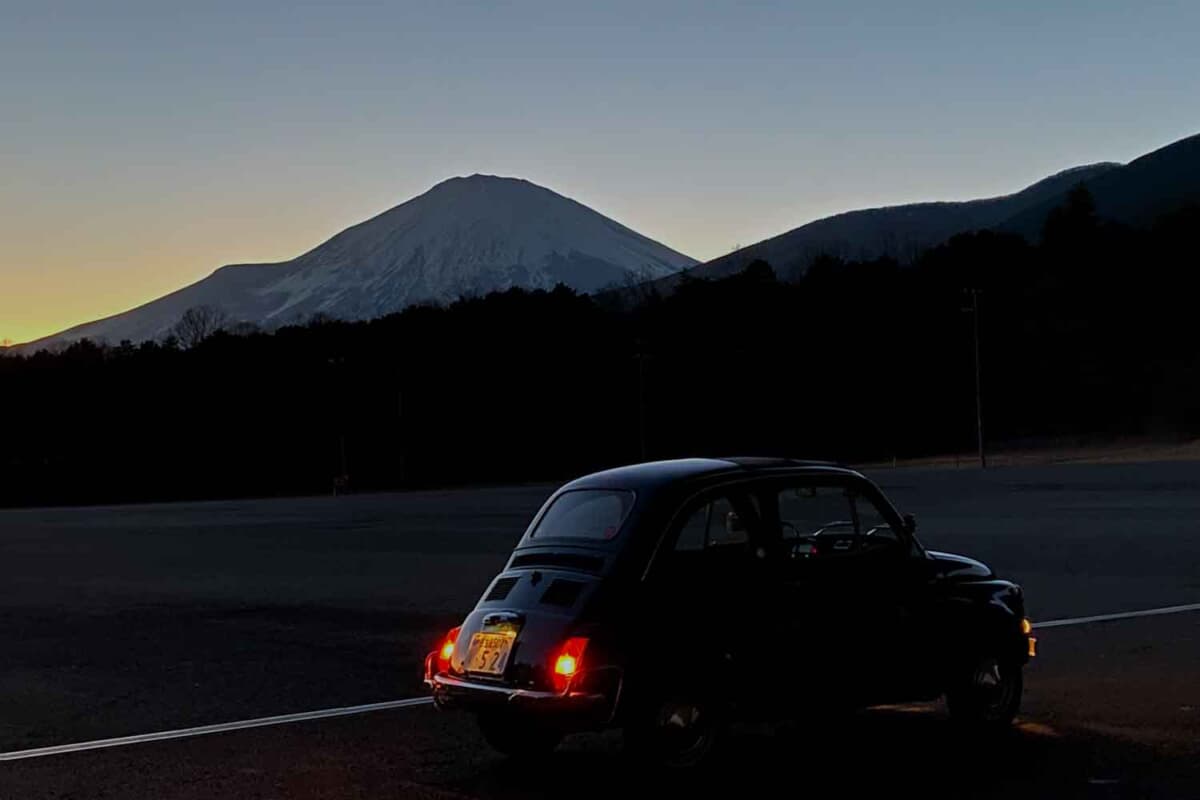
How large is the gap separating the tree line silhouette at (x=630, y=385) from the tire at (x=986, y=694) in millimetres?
85588

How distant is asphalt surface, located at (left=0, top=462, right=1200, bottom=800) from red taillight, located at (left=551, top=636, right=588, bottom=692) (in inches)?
24.8

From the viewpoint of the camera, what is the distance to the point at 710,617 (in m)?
7.93

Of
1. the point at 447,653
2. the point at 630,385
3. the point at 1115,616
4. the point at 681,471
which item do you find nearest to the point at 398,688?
the point at 447,653

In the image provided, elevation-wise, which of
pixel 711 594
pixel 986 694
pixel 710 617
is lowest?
pixel 986 694

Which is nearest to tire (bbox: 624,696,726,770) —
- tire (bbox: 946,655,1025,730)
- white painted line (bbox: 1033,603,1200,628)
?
tire (bbox: 946,655,1025,730)

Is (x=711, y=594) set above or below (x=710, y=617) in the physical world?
above

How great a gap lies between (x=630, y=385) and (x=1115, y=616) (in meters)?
87.1

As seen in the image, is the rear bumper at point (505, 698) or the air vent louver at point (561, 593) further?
the air vent louver at point (561, 593)

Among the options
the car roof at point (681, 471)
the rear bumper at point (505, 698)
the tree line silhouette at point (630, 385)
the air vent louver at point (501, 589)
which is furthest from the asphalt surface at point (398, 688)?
the tree line silhouette at point (630, 385)

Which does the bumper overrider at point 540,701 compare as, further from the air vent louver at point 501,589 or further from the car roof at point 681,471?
the car roof at point 681,471

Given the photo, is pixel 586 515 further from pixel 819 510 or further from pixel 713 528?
pixel 819 510

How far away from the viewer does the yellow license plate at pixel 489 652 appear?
25.6ft

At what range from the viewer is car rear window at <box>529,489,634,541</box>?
812 cm

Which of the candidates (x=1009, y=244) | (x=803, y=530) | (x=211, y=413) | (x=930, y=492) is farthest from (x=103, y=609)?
(x=1009, y=244)
